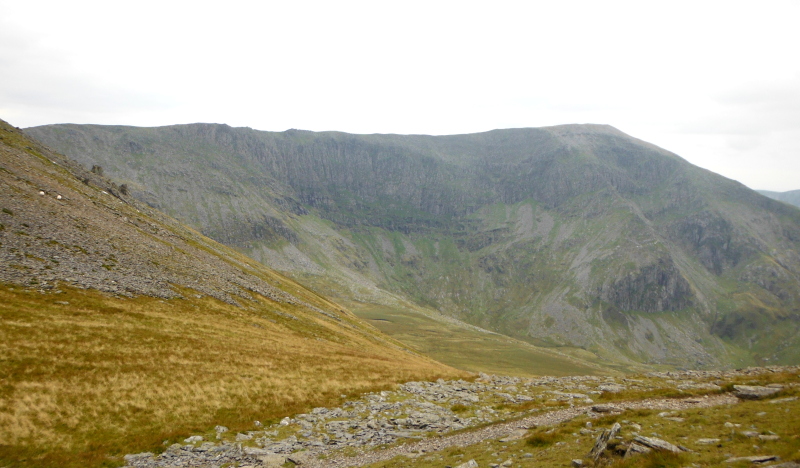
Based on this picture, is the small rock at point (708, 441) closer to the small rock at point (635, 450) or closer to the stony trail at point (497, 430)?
the small rock at point (635, 450)

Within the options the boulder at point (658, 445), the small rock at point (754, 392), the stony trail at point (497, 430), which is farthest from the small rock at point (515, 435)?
the small rock at point (754, 392)

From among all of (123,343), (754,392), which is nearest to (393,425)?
(754,392)

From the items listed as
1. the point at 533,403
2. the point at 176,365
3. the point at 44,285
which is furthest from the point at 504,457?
the point at 44,285

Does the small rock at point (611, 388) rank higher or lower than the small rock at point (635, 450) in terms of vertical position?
lower

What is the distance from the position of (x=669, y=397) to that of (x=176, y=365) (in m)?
42.5

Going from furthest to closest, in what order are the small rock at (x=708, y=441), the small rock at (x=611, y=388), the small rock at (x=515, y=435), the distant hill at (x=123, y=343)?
the small rock at (x=611, y=388) → the distant hill at (x=123, y=343) → the small rock at (x=515, y=435) → the small rock at (x=708, y=441)

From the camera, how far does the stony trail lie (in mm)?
23391

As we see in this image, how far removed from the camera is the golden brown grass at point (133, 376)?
984 inches

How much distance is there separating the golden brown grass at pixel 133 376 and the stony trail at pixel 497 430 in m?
9.25

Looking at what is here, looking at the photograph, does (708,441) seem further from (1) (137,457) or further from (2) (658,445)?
(1) (137,457)

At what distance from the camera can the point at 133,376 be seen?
33375mm

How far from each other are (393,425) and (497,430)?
762 centimetres

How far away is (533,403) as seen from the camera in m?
33.8

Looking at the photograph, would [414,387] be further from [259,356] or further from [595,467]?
[595,467]
